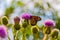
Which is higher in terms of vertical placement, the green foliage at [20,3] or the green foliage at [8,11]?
the green foliage at [20,3]

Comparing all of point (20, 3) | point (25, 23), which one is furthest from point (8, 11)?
point (25, 23)

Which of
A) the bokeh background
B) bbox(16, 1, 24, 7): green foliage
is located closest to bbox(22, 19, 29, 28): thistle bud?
the bokeh background

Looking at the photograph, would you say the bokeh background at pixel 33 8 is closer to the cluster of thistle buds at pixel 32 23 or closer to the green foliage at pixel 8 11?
→ the green foliage at pixel 8 11

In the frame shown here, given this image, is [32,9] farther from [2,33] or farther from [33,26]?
[2,33]

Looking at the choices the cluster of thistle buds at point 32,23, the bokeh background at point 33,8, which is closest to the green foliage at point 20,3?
the bokeh background at point 33,8

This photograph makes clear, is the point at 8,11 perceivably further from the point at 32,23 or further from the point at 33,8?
the point at 32,23

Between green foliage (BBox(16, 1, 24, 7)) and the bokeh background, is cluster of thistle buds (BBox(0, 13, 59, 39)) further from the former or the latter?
green foliage (BBox(16, 1, 24, 7))

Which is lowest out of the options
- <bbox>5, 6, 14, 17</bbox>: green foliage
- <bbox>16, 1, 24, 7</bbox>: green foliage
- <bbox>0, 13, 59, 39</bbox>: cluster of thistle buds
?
<bbox>5, 6, 14, 17</bbox>: green foliage

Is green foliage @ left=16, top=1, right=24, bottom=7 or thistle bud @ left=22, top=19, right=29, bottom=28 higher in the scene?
thistle bud @ left=22, top=19, right=29, bottom=28
